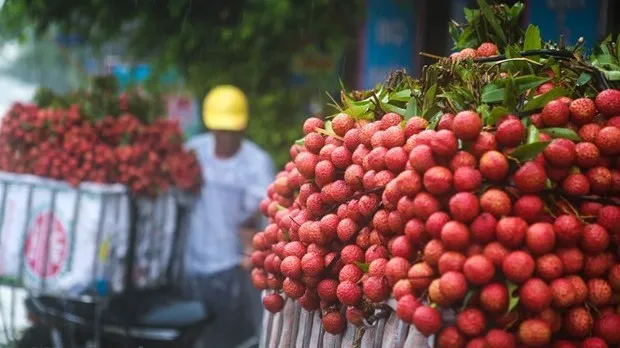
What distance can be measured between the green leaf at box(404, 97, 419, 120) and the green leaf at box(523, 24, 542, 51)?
37 cm

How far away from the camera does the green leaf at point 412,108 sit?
1974mm

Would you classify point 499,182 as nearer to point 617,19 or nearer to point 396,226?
point 396,226

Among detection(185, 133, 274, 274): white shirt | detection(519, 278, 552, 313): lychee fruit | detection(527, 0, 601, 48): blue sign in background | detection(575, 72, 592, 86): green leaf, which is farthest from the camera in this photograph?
detection(185, 133, 274, 274): white shirt

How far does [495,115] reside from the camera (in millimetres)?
1741

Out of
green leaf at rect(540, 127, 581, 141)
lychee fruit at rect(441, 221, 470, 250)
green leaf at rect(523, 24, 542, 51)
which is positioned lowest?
lychee fruit at rect(441, 221, 470, 250)

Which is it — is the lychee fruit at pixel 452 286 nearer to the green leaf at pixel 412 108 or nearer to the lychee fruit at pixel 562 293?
the lychee fruit at pixel 562 293

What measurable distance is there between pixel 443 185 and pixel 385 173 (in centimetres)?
24

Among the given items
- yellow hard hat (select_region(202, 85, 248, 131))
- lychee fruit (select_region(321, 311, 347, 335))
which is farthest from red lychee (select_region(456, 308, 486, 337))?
yellow hard hat (select_region(202, 85, 248, 131))

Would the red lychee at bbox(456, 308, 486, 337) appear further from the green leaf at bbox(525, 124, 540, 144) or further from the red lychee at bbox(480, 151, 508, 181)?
the green leaf at bbox(525, 124, 540, 144)

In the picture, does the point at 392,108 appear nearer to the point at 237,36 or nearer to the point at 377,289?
the point at 377,289

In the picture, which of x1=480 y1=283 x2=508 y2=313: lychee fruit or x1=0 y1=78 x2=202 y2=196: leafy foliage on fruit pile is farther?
x1=0 y1=78 x2=202 y2=196: leafy foliage on fruit pile

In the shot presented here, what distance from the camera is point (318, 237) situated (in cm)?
201

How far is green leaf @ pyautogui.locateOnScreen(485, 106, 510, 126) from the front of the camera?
173 cm

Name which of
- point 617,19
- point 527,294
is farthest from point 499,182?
point 617,19
